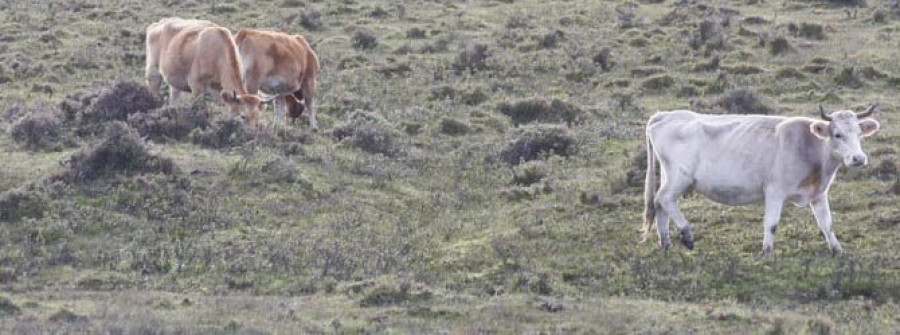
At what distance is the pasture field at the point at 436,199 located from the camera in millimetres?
11637

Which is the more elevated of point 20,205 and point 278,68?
point 20,205

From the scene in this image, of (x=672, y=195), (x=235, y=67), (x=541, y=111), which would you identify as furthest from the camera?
(x=541, y=111)

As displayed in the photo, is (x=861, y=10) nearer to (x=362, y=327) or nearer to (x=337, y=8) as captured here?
(x=337, y=8)

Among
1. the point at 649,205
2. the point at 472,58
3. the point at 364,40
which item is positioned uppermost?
the point at 649,205

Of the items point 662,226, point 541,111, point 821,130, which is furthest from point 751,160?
point 541,111

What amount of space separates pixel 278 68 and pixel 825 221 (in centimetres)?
969

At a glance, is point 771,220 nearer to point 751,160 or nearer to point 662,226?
point 751,160

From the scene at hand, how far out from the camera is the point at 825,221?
43.7 ft

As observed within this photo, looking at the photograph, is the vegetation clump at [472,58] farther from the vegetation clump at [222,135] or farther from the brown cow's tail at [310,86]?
the vegetation clump at [222,135]

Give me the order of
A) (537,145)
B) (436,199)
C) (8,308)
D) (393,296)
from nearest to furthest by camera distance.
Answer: (8,308) < (393,296) < (436,199) < (537,145)

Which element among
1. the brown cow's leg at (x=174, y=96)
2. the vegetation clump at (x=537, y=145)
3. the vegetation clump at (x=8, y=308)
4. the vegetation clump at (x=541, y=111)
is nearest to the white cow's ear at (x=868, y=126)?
the vegetation clump at (x=537, y=145)

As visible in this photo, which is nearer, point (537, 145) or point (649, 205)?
point (649, 205)

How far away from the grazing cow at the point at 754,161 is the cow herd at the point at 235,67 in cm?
660

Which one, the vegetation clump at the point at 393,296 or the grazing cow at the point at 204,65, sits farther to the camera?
the grazing cow at the point at 204,65
